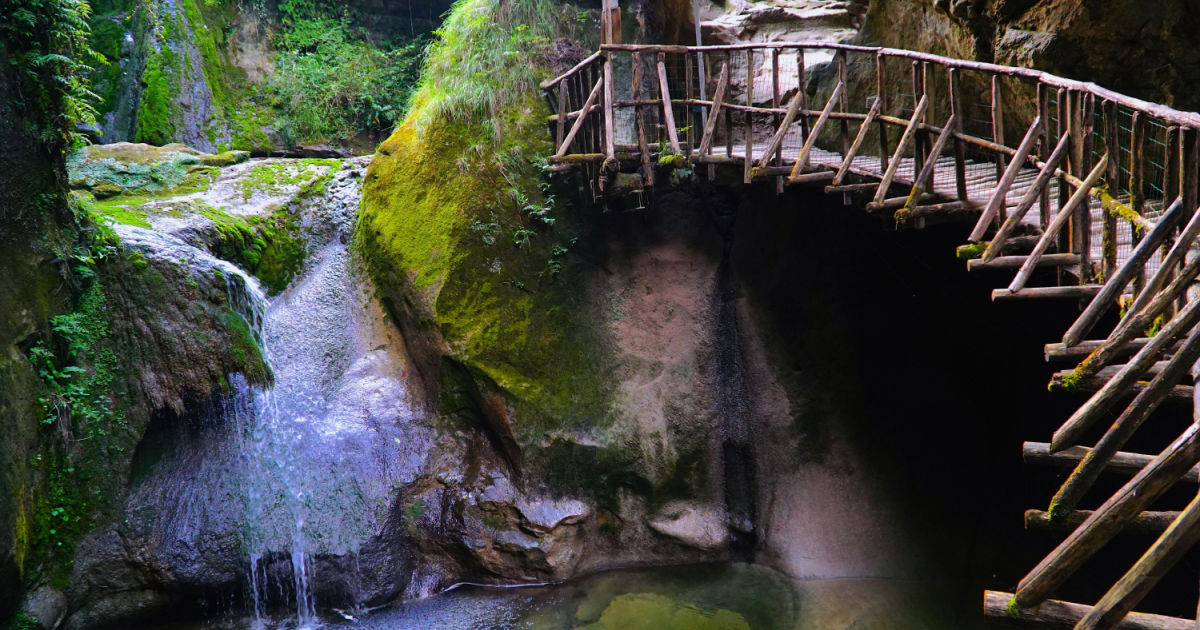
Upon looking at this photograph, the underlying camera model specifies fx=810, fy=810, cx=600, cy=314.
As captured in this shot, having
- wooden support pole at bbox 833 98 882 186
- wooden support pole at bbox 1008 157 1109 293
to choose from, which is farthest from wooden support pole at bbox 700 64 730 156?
wooden support pole at bbox 1008 157 1109 293

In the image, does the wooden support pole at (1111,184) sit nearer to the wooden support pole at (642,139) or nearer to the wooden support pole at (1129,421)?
the wooden support pole at (1129,421)

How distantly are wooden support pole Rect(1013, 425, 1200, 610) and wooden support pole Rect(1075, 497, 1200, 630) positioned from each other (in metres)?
0.16

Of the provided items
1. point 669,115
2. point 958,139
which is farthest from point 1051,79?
point 669,115

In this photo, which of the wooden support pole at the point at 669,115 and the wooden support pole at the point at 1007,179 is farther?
the wooden support pole at the point at 669,115

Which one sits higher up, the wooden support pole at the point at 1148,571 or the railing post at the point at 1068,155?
the railing post at the point at 1068,155

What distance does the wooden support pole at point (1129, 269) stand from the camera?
417 centimetres

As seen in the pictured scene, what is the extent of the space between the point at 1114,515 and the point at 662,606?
526 cm

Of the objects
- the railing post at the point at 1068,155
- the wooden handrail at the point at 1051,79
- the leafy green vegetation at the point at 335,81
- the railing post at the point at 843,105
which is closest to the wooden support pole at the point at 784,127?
the railing post at the point at 843,105

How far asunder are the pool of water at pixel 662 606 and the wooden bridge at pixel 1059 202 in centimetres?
280

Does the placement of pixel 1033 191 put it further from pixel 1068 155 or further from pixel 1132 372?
pixel 1132 372

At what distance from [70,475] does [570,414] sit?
15.7 feet

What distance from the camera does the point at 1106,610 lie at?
3.25 meters

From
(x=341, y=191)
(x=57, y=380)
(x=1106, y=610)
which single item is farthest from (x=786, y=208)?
(x=57, y=380)

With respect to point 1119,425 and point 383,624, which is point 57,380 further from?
point 1119,425
